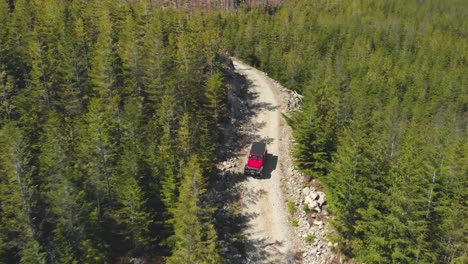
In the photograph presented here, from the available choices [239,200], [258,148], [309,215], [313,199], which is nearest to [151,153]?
[239,200]

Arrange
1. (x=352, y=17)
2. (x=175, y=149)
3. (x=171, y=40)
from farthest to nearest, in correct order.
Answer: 1. (x=352, y=17)
2. (x=171, y=40)
3. (x=175, y=149)

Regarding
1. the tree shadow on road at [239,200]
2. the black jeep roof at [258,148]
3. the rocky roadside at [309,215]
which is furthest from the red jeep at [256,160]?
the rocky roadside at [309,215]

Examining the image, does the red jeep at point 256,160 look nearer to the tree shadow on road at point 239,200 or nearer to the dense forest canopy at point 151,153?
the tree shadow on road at point 239,200

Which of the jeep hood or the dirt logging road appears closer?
the dirt logging road

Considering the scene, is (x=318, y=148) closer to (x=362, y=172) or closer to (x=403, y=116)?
(x=362, y=172)

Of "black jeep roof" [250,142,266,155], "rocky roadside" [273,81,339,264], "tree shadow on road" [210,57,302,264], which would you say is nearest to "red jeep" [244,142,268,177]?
"black jeep roof" [250,142,266,155]

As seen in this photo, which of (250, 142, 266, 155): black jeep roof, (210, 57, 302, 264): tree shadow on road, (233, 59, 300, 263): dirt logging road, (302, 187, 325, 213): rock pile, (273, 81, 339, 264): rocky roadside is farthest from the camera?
(250, 142, 266, 155): black jeep roof

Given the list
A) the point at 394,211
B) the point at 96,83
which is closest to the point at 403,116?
the point at 394,211

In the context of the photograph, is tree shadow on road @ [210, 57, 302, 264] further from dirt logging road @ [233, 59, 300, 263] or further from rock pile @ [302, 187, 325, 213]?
rock pile @ [302, 187, 325, 213]
